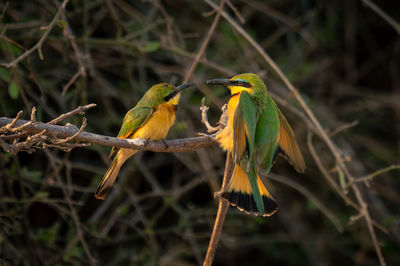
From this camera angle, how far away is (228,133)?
1991 mm

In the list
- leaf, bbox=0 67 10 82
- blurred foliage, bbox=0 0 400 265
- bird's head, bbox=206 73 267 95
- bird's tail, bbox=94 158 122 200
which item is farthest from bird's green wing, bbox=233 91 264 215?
leaf, bbox=0 67 10 82

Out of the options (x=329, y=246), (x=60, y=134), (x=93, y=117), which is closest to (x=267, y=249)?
(x=329, y=246)

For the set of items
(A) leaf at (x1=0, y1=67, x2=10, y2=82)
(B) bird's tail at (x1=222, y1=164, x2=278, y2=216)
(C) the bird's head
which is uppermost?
(C) the bird's head

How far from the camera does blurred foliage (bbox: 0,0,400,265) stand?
283 centimetres

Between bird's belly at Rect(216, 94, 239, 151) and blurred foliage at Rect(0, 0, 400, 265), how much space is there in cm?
64

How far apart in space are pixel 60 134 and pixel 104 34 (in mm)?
2589

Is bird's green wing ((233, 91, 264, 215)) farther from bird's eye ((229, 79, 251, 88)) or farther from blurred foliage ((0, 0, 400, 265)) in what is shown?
blurred foliage ((0, 0, 400, 265))

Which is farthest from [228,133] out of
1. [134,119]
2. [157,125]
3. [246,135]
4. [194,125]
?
[194,125]

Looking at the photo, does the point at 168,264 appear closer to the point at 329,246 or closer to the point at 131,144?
the point at 329,246

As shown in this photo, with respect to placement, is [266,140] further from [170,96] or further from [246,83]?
[170,96]

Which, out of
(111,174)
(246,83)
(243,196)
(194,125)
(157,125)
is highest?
(194,125)

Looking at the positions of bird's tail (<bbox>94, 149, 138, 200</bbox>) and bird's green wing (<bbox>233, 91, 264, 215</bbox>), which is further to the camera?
bird's tail (<bbox>94, 149, 138, 200</bbox>)

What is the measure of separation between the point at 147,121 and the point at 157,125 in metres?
0.06

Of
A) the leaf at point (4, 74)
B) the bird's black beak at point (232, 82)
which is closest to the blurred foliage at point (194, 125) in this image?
the leaf at point (4, 74)
